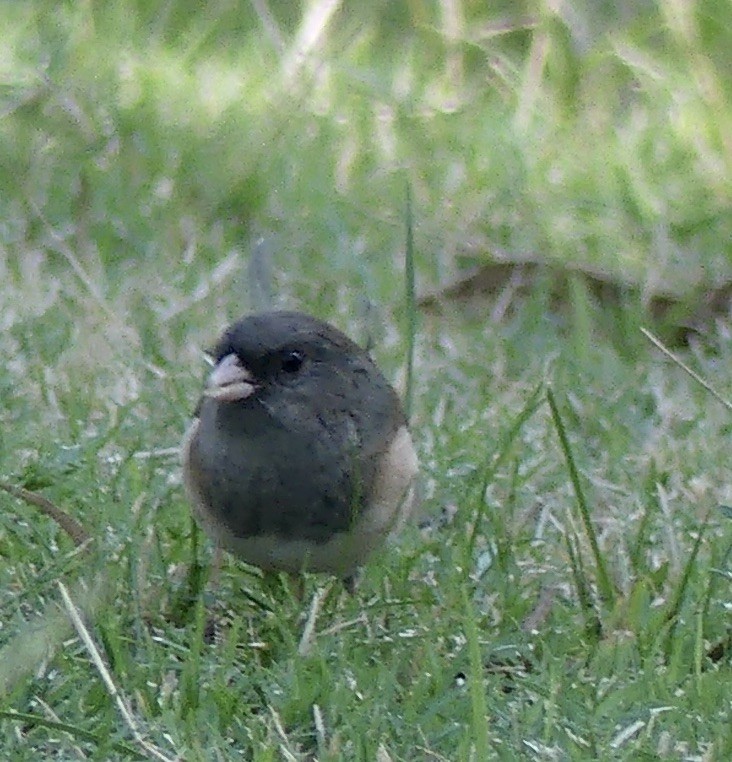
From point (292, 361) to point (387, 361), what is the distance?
3.58ft

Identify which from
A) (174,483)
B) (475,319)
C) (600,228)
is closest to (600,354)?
(475,319)

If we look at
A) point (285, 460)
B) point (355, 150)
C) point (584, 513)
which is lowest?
point (355, 150)

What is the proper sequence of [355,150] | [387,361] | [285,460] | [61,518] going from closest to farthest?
[285,460], [61,518], [387,361], [355,150]

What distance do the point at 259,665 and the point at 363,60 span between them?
2899 mm

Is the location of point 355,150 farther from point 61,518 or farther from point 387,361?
point 61,518

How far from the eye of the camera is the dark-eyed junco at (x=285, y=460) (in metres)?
2.15

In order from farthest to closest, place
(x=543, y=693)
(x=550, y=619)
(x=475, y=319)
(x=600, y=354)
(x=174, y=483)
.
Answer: (x=475, y=319)
(x=600, y=354)
(x=174, y=483)
(x=550, y=619)
(x=543, y=693)

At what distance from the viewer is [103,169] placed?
4027 mm

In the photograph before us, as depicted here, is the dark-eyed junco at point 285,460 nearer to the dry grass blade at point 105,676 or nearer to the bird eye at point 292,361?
the bird eye at point 292,361

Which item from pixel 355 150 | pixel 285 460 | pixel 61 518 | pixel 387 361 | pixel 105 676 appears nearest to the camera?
pixel 105 676

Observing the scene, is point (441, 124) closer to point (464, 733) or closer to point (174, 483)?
point (174, 483)

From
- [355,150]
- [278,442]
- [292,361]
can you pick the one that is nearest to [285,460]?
[278,442]

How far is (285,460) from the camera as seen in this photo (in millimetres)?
2154

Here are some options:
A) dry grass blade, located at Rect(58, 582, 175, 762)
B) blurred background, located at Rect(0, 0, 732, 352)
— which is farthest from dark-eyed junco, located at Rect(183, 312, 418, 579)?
blurred background, located at Rect(0, 0, 732, 352)
